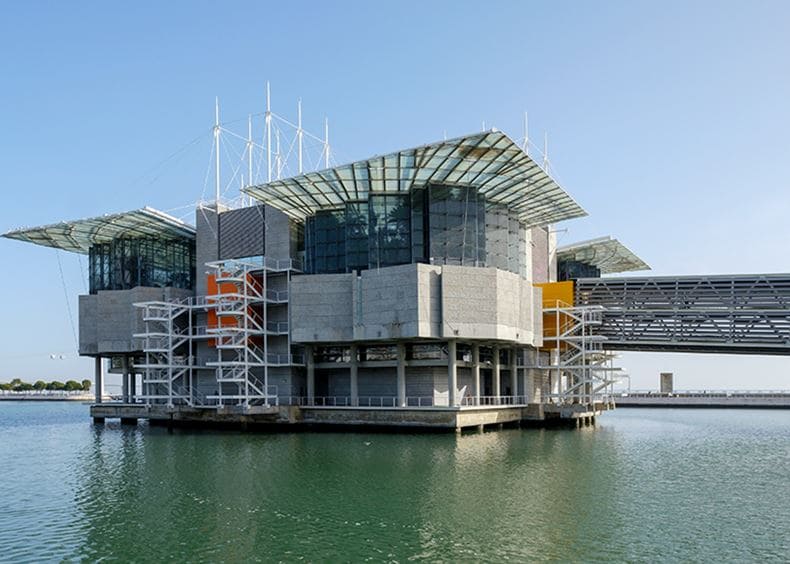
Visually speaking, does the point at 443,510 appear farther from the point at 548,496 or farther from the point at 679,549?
the point at 679,549

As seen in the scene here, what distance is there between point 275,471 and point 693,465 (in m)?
23.1

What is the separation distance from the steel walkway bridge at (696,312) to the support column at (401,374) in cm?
2251

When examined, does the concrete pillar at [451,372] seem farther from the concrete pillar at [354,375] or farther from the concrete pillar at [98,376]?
the concrete pillar at [98,376]

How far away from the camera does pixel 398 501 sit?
31078 millimetres

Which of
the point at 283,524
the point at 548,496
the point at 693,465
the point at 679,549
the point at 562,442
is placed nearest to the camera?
the point at 679,549

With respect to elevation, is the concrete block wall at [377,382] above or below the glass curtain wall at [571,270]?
below

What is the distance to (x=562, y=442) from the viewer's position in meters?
55.5

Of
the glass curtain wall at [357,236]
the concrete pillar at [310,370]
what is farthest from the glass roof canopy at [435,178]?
the concrete pillar at [310,370]

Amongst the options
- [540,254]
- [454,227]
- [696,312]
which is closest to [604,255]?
[540,254]

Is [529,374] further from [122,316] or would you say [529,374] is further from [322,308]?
[122,316]

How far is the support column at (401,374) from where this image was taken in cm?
6378

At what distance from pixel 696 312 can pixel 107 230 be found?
62.1 meters

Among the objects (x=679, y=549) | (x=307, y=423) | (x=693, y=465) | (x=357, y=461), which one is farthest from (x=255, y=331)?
(x=679, y=549)

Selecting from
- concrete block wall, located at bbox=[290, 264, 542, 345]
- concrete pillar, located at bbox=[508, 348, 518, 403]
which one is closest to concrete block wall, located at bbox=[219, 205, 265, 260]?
concrete block wall, located at bbox=[290, 264, 542, 345]
